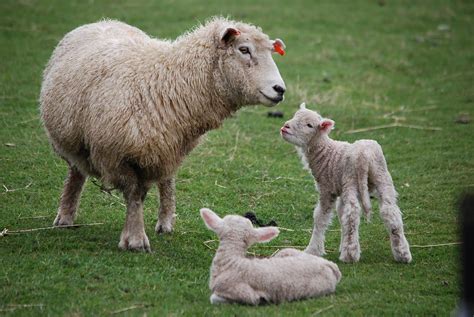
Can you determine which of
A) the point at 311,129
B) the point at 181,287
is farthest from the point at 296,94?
the point at 181,287

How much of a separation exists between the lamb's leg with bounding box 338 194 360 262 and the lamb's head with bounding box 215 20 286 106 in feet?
3.59

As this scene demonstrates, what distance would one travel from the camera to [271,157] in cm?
1100

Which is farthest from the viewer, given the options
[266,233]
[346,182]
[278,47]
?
[278,47]

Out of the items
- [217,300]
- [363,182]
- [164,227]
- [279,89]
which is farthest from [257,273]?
[164,227]

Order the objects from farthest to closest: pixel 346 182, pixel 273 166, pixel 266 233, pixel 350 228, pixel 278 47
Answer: pixel 273 166
pixel 278 47
pixel 346 182
pixel 350 228
pixel 266 233

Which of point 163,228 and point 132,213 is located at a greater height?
point 132,213

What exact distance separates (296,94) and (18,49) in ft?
17.4

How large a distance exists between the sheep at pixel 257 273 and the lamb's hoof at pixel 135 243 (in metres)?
1.29

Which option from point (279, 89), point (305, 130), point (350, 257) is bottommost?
point (350, 257)

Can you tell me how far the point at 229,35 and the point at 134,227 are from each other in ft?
6.28

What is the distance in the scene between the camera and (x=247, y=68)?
23.7 feet

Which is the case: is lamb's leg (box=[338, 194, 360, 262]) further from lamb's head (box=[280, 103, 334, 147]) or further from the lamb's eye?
the lamb's eye

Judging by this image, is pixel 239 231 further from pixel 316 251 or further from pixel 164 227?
pixel 164 227

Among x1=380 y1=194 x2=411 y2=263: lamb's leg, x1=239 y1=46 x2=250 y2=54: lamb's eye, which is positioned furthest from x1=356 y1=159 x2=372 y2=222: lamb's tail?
x1=239 y1=46 x2=250 y2=54: lamb's eye
